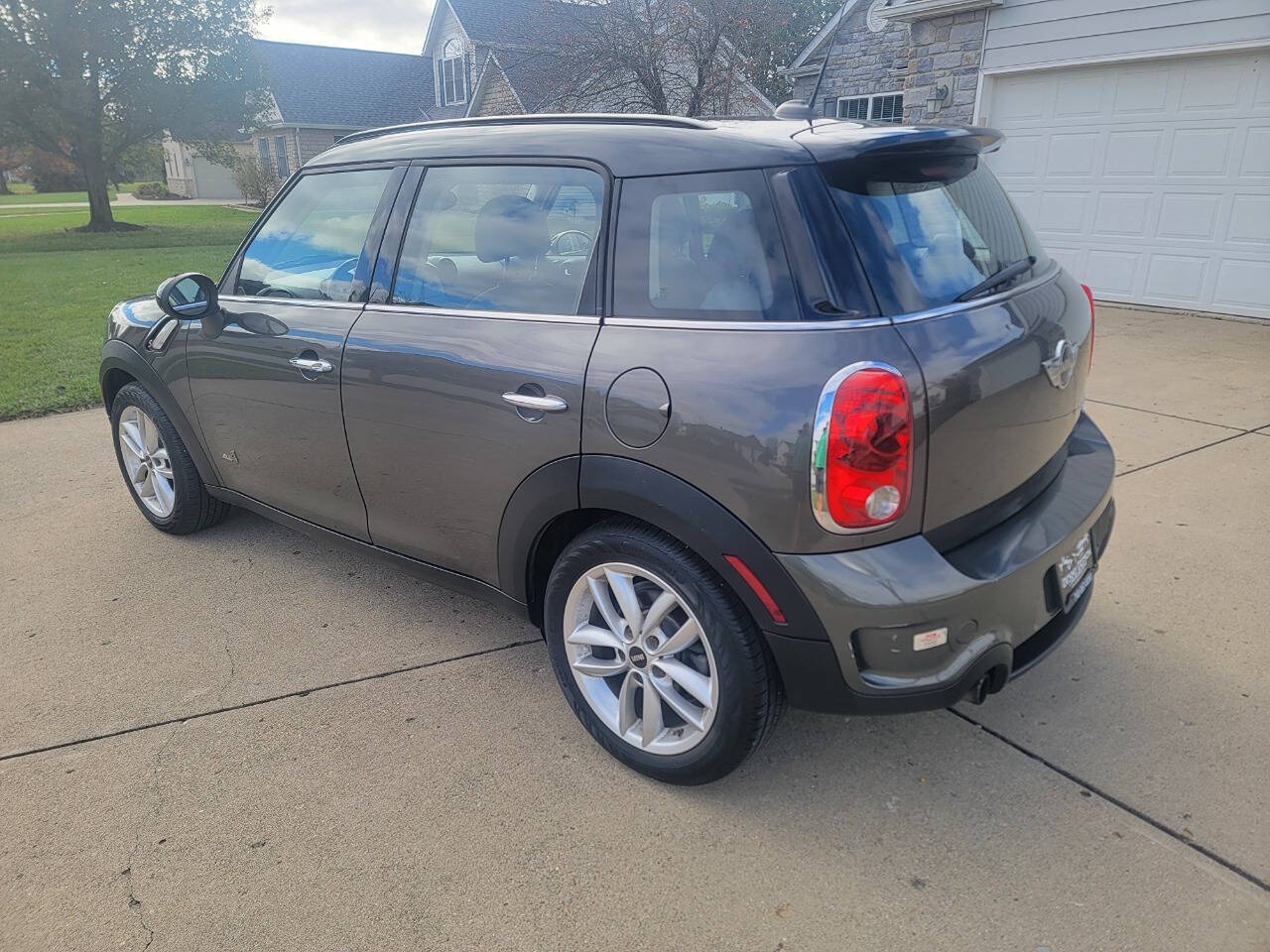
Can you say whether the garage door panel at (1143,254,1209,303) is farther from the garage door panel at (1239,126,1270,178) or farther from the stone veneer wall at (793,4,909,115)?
the stone veneer wall at (793,4,909,115)

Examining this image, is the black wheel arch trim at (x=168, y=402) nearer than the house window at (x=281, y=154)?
Yes

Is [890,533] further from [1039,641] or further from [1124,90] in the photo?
[1124,90]

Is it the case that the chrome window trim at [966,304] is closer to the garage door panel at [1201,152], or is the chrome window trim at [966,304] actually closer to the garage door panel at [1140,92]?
the garage door panel at [1201,152]

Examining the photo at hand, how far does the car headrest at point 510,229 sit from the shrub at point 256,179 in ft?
113

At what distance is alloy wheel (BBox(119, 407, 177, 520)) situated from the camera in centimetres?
412

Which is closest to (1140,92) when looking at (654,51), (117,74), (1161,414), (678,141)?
(1161,414)

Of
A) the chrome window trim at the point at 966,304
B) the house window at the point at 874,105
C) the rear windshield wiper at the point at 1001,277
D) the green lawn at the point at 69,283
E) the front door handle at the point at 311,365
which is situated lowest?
the green lawn at the point at 69,283

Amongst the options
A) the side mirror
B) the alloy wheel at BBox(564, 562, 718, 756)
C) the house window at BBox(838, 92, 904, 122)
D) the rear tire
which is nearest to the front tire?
the alloy wheel at BBox(564, 562, 718, 756)

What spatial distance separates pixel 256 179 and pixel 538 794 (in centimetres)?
A: 3658

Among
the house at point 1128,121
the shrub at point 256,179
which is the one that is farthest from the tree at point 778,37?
the shrub at point 256,179

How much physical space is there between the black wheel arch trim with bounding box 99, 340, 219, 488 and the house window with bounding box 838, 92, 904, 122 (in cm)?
1438

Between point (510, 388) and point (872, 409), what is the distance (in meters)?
1.02

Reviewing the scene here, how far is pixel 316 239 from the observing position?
3.33 m

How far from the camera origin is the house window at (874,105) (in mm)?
16047
